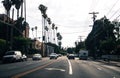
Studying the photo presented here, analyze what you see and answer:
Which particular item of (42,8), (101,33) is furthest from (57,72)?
(42,8)

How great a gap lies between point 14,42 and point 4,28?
18.1 meters

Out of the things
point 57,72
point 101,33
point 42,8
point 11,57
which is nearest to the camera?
point 57,72

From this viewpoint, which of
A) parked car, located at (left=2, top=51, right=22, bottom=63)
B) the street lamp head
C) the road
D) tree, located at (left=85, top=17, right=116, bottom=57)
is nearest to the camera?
the road

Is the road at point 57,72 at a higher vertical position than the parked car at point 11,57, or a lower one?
lower

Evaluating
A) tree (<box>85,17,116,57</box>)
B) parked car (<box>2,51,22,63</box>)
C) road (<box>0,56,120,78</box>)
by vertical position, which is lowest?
road (<box>0,56,120,78</box>)

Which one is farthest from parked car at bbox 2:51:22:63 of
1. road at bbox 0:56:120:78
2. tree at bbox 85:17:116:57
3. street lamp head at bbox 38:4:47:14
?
street lamp head at bbox 38:4:47:14

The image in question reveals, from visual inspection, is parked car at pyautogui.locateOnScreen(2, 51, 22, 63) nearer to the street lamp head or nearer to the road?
the road

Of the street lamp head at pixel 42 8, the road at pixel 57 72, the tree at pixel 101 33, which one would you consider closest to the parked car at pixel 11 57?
the road at pixel 57 72

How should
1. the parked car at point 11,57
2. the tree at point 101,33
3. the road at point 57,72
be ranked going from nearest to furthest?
the road at point 57,72
the parked car at point 11,57
the tree at point 101,33

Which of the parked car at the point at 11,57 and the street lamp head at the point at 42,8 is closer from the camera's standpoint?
the parked car at the point at 11,57

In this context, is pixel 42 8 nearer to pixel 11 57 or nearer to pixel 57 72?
pixel 11 57

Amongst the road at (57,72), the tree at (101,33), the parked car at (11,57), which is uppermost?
the tree at (101,33)

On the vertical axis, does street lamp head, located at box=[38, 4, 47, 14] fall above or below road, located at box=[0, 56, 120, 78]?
above

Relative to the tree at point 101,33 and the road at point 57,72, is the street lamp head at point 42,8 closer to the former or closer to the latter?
the tree at point 101,33
